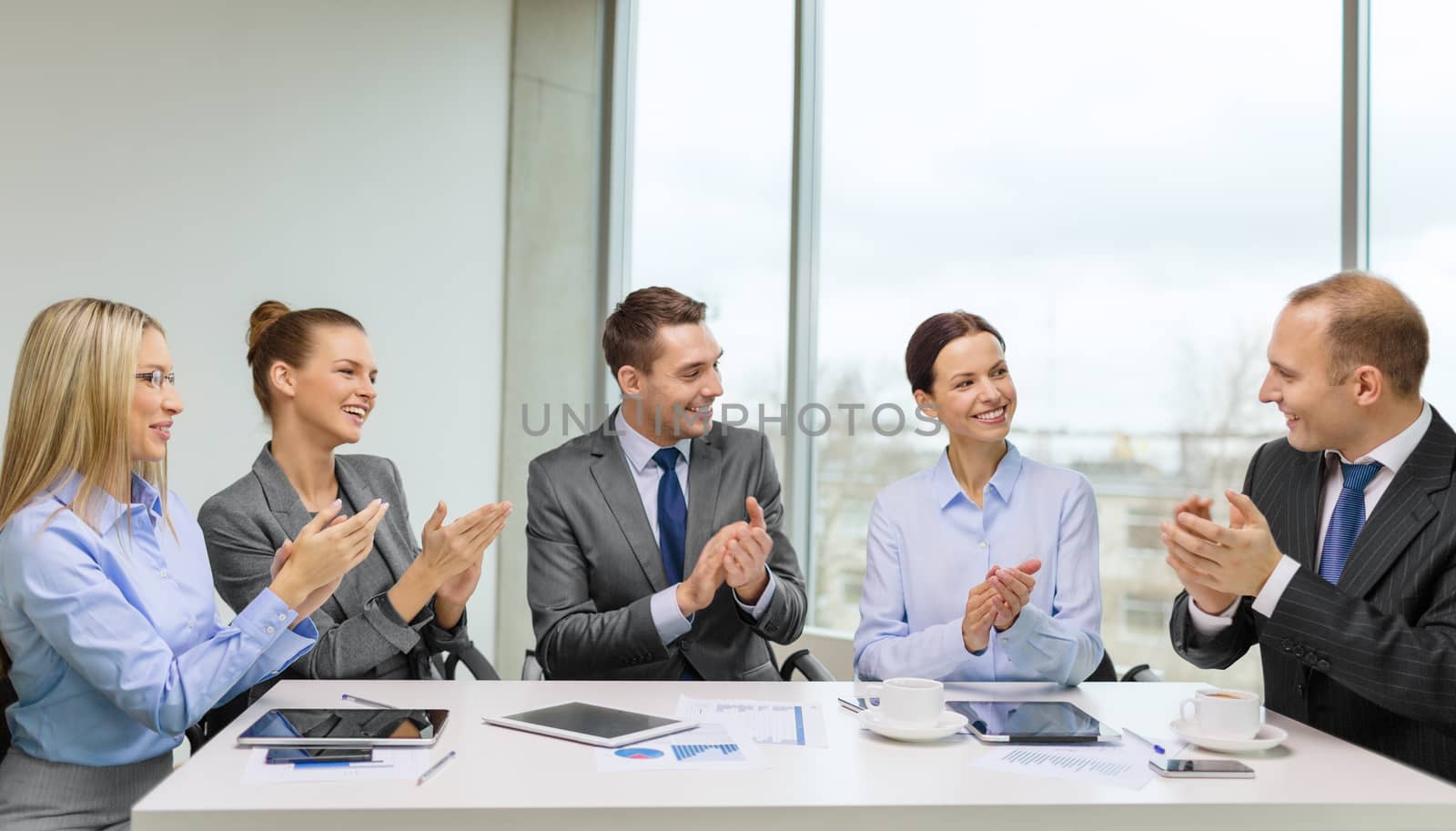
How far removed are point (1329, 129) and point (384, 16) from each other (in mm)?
3731

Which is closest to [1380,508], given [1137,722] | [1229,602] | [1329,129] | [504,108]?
[1229,602]

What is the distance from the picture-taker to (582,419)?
207 inches

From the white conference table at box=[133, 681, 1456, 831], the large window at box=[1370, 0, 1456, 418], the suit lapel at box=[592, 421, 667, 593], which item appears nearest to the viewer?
the white conference table at box=[133, 681, 1456, 831]

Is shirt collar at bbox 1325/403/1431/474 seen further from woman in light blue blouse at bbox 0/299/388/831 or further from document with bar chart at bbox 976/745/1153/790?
woman in light blue blouse at bbox 0/299/388/831

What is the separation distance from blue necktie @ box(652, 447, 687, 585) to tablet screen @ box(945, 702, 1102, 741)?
39.4 inches

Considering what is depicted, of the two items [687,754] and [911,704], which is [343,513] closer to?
[687,754]

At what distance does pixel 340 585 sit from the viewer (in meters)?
2.65

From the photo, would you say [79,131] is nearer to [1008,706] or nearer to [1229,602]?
[1008,706]

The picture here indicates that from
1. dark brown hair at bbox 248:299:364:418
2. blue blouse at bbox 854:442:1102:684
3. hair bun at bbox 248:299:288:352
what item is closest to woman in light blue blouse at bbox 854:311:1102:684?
blue blouse at bbox 854:442:1102:684

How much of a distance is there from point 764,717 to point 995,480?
1016 mm

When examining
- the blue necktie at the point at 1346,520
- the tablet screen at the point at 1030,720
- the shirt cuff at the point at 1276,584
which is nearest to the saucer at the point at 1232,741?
the tablet screen at the point at 1030,720

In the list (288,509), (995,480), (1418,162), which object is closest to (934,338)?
(995,480)

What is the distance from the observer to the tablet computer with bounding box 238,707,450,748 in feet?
5.66

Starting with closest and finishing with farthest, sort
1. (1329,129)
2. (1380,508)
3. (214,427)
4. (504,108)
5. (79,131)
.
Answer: (1380,508) → (1329,129) → (79,131) → (214,427) → (504,108)
